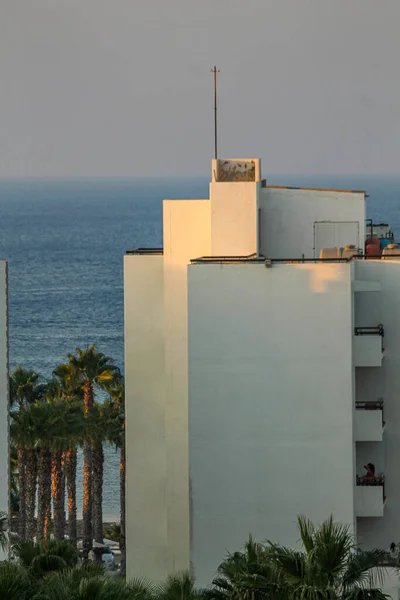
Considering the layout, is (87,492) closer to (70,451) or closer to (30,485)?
(70,451)

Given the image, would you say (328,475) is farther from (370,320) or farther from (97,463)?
(97,463)

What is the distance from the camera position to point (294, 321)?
4072 cm

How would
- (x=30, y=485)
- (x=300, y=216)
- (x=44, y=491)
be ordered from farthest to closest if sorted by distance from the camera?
(x=44, y=491) → (x=30, y=485) → (x=300, y=216)

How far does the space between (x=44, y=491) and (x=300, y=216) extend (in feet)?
44.6

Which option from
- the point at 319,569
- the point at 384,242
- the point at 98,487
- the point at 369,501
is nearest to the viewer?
the point at 319,569

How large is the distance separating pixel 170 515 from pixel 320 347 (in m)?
5.83

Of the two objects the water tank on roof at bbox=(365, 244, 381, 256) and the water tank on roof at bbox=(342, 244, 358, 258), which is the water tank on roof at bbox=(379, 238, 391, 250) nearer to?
the water tank on roof at bbox=(365, 244, 381, 256)

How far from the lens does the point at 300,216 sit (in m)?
45.6

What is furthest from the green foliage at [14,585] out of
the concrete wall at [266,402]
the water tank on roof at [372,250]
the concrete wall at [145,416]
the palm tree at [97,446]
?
the palm tree at [97,446]

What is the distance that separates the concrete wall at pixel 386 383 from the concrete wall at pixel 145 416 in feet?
16.7

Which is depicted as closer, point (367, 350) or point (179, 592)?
point (179, 592)

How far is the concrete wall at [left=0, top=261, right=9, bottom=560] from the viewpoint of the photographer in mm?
42781

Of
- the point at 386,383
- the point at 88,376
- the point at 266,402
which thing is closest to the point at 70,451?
the point at 88,376

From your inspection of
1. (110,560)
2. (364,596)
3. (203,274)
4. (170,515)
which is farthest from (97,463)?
(364,596)
